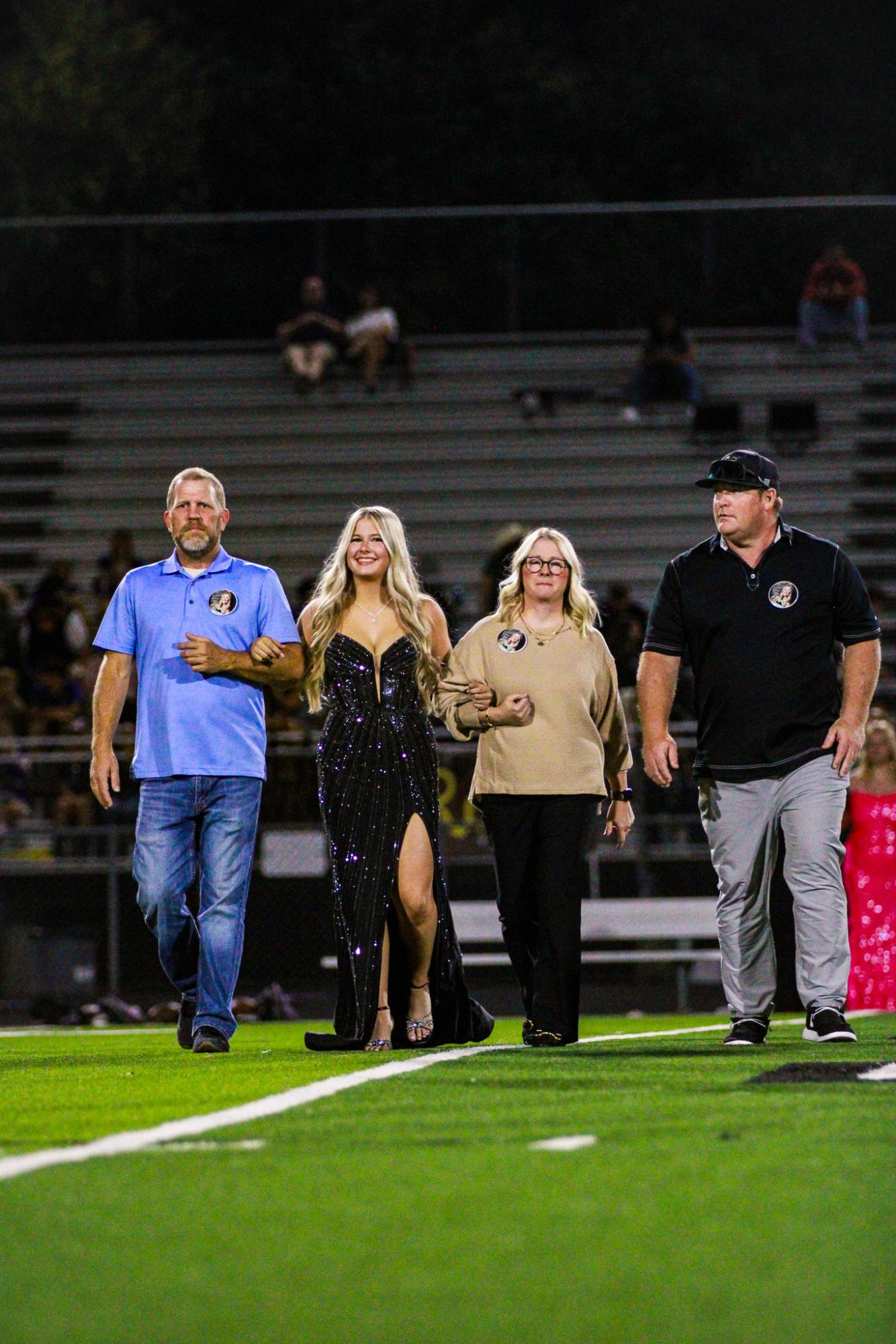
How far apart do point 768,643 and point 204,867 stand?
189cm

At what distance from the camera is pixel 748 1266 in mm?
2977

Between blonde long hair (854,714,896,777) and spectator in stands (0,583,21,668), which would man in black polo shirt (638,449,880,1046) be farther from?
spectator in stands (0,583,21,668)

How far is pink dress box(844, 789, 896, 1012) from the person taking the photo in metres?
10.4

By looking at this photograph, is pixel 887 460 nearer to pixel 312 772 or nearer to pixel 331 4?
pixel 312 772

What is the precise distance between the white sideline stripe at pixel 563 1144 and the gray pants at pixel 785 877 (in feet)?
8.63

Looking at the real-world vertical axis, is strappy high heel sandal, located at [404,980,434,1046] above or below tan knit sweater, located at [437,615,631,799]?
below

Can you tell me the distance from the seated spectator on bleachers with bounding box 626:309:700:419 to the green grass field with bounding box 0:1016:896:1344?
1517cm

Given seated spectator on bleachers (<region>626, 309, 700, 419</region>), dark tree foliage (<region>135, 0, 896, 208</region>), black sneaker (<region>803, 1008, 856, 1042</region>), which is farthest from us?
dark tree foliage (<region>135, 0, 896, 208</region>)

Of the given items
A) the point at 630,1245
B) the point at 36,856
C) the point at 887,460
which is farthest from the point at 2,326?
the point at 630,1245

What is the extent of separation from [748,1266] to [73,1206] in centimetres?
108

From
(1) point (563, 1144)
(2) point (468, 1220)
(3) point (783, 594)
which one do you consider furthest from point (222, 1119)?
(3) point (783, 594)

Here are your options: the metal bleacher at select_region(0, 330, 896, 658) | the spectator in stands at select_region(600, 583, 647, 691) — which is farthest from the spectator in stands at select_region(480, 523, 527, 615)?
the metal bleacher at select_region(0, 330, 896, 658)

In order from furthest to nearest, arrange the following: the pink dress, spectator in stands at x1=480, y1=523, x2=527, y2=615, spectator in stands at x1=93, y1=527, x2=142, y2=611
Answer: spectator in stands at x1=93, y1=527, x2=142, y2=611, spectator in stands at x1=480, y1=523, x2=527, y2=615, the pink dress

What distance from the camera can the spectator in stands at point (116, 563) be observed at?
16984 millimetres
